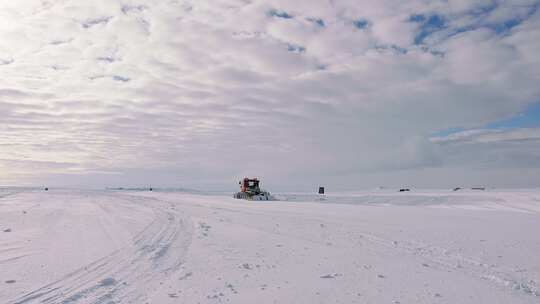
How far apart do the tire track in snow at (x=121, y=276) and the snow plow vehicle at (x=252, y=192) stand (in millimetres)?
30110

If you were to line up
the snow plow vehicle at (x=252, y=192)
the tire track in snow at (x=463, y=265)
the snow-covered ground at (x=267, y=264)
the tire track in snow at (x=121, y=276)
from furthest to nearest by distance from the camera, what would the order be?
the snow plow vehicle at (x=252, y=192), the tire track in snow at (x=463, y=265), the snow-covered ground at (x=267, y=264), the tire track in snow at (x=121, y=276)

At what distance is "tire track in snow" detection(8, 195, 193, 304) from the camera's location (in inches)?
240

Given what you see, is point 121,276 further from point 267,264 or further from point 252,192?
point 252,192

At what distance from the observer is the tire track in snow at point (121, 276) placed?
20.0ft

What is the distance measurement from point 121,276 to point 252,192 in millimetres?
36161

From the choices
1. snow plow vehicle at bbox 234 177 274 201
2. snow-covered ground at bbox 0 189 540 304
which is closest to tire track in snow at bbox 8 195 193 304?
snow-covered ground at bbox 0 189 540 304

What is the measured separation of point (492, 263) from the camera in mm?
9109

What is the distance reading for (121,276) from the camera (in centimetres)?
741

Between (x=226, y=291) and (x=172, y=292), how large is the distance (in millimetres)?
884

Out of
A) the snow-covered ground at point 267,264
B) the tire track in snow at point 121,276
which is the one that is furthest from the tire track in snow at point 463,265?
the tire track in snow at point 121,276

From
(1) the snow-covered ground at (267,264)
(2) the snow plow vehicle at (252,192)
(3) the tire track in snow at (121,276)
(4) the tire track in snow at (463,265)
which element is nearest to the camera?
(3) the tire track in snow at (121,276)

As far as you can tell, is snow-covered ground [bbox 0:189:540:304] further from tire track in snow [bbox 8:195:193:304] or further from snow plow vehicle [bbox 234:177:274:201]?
snow plow vehicle [bbox 234:177:274:201]

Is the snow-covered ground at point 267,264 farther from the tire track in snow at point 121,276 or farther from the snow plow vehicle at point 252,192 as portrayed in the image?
the snow plow vehicle at point 252,192

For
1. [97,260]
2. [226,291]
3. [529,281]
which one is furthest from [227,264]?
[529,281]
